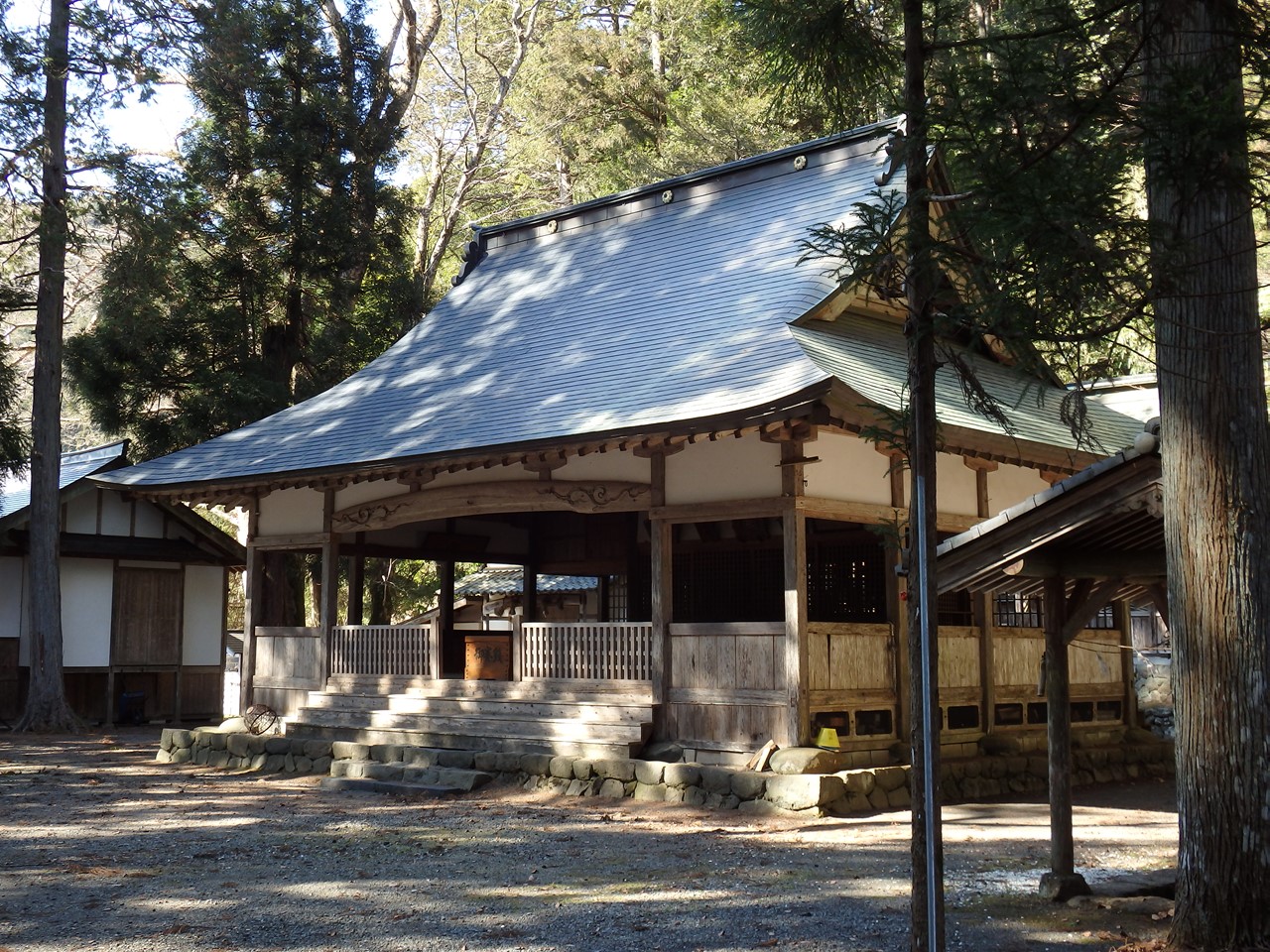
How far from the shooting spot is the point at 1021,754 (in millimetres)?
12898

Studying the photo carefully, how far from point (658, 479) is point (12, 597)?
1315 centimetres

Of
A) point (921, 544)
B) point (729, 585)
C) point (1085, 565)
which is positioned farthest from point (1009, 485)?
point (921, 544)

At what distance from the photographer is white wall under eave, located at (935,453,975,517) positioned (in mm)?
12664

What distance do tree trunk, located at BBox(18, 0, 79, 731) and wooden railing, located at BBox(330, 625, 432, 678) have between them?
621 cm

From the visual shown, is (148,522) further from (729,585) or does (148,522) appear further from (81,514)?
(729,585)

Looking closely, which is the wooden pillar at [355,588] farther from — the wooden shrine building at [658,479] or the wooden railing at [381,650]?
the wooden railing at [381,650]

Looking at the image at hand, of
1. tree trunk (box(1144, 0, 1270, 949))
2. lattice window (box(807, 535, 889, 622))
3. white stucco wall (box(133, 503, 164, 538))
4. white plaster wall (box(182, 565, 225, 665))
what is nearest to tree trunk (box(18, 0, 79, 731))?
white stucco wall (box(133, 503, 164, 538))

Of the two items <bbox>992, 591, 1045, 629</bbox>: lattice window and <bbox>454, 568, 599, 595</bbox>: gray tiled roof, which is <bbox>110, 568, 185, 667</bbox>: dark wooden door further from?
<bbox>992, 591, 1045, 629</bbox>: lattice window

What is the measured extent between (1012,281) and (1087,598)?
2855mm

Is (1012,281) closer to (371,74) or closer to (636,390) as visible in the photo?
(636,390)

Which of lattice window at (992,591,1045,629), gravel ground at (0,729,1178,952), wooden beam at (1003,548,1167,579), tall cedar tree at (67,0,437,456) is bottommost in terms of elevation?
gravel ground at (0,729,1178,952)

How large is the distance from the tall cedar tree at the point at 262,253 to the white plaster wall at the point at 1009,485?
13.5 meters

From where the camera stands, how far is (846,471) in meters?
11.6

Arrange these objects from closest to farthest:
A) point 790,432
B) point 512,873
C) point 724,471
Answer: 1. point 512,873
2. point 790,432
3. point 724,471
